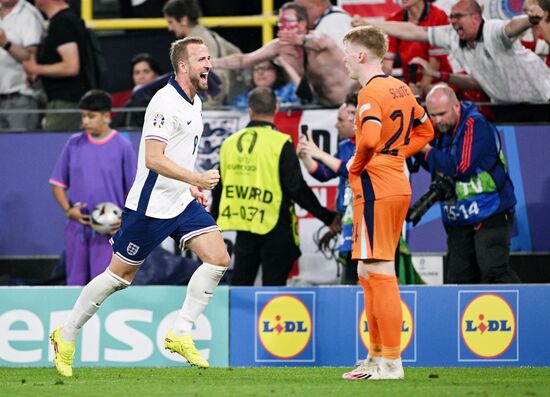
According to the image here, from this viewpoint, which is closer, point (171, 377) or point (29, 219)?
point (171, 377)

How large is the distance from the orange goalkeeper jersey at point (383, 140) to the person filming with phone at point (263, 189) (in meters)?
2.66

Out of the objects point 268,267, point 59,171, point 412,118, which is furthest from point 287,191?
point 412,118

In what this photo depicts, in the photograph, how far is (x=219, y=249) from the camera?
776cm

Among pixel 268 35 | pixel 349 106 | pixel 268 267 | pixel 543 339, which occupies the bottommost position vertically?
pixel 543 339

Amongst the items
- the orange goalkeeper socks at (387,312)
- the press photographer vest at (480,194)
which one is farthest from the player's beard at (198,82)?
the press photographer vest at (480,194)

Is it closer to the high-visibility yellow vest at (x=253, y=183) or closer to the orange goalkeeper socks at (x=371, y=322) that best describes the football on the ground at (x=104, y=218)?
the high-visibility yellow vest at (x=253, y=183)

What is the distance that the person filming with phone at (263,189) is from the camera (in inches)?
384

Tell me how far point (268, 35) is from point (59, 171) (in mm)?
2714

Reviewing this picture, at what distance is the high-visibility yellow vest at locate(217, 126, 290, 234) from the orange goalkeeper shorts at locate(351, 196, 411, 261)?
9.03 feet

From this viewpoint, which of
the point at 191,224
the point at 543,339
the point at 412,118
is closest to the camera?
the point at 412,118

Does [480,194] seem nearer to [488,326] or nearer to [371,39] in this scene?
[488,326]

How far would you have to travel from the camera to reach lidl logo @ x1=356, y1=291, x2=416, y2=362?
9078mm

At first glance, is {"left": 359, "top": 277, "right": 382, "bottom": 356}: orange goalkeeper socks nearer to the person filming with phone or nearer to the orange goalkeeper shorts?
the orange goalkeeper shorts

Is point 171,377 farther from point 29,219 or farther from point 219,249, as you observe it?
point 29,219
